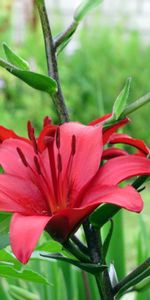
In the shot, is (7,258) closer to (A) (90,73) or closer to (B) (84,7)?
(B) (84,7)

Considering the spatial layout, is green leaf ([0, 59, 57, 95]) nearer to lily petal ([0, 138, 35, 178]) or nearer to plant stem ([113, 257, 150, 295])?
lily petal ([0, 138, 35, 178])

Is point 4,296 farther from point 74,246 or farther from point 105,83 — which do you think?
point 105,83

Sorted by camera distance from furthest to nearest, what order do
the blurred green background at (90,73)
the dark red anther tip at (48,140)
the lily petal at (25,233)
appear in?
the blurred green background at (90,73), the dark red anther tip at (48,140), the lily petal at (25,233)

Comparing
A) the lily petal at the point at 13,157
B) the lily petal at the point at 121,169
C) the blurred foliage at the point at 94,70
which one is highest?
the lily petal at the point at 13,157

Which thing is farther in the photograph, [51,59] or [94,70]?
[94,70]

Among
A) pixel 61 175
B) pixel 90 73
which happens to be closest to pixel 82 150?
pixel 61 175

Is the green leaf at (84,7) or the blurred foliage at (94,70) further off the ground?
the green leaf at (84,7)

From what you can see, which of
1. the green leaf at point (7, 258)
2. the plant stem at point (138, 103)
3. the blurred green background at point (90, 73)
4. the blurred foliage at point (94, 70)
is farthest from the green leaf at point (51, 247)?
the blurred foliage at point (94, 70)

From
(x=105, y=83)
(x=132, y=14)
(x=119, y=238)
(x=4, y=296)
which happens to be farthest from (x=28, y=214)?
(x=132, y=14)

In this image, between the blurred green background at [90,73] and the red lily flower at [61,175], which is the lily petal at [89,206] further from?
the blurred green background at [90,73]
